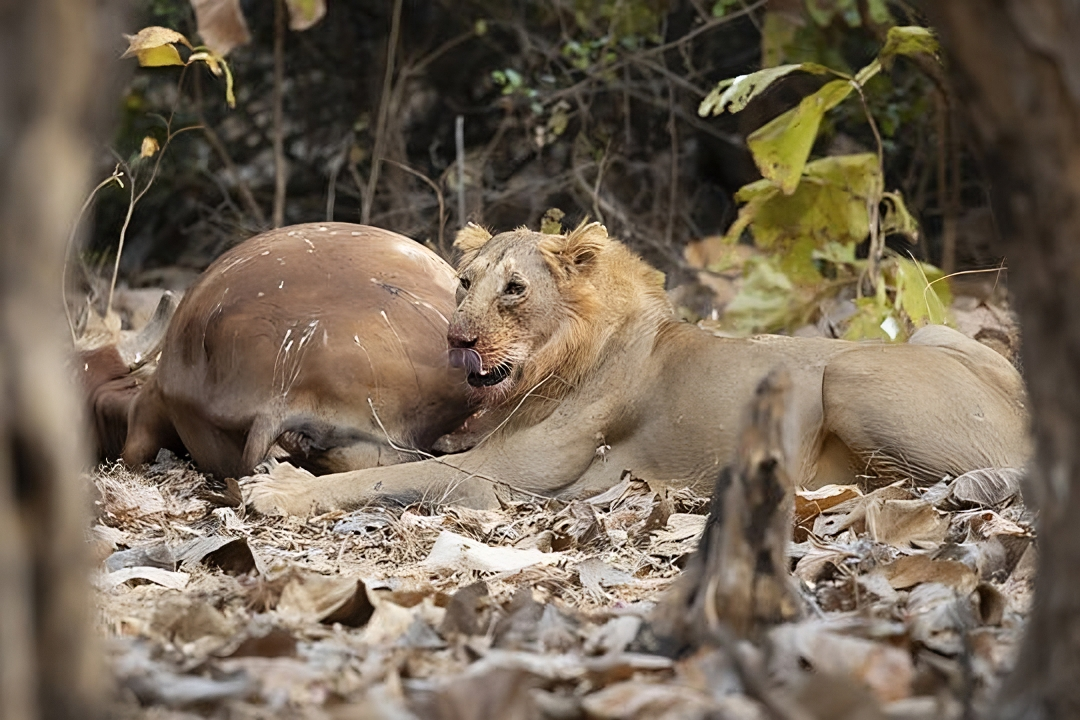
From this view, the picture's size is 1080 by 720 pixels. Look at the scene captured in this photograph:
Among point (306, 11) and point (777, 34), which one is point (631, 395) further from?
point (777, 34)

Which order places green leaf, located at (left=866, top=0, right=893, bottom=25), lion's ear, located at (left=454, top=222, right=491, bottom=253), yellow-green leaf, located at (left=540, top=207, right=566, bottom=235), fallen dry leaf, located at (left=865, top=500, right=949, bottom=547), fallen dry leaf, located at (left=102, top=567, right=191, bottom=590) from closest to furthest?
fallen dry leaf, located at (left=102, top=567, right=191, bottom=590), fallen dry leaf, located at (left=865, top=500, right=949, bottom=547), lion's ear, located at (left=454, top=222, right=491, bottom=253), yellow-green leaf, located at (left=540, top=207, right=566, bottom=235), green leaf, located at (left=866, top=0, right=893, bottom=25)

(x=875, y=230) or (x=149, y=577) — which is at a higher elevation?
(x=149, y=577)

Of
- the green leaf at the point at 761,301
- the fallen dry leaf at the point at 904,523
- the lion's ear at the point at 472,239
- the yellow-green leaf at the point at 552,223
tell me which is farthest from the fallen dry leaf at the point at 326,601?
the green leaf at the point at 761,301

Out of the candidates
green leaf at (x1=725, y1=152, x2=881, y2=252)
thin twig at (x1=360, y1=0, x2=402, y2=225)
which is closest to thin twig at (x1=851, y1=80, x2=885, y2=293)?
green leaf at (x1=725, y1=152, x2=881, y2=252)

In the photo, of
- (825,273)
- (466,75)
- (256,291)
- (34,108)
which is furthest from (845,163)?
(34,108)

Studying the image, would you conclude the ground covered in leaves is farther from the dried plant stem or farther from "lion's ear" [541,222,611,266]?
the dried plant stem

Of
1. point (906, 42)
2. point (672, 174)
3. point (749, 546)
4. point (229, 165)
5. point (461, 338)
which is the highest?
point (749, 546)

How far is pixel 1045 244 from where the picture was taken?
1.74 meters

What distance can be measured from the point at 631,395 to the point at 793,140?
6.94 ft

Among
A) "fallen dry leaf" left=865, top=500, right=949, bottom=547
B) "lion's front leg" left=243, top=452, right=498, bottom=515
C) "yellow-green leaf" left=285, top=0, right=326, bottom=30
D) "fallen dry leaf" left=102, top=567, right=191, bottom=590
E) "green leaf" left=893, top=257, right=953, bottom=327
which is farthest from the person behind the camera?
"green leaf" left=893, top=257, right=953, bottom=327

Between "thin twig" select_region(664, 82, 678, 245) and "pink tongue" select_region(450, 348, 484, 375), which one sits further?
"thin twig" select_region(664, 82, 678, 245)

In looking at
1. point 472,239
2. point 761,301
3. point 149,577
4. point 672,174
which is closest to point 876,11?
point 761,301

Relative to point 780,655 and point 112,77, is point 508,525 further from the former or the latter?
point 112,77

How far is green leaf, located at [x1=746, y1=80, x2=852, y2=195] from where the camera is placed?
21.9ft
